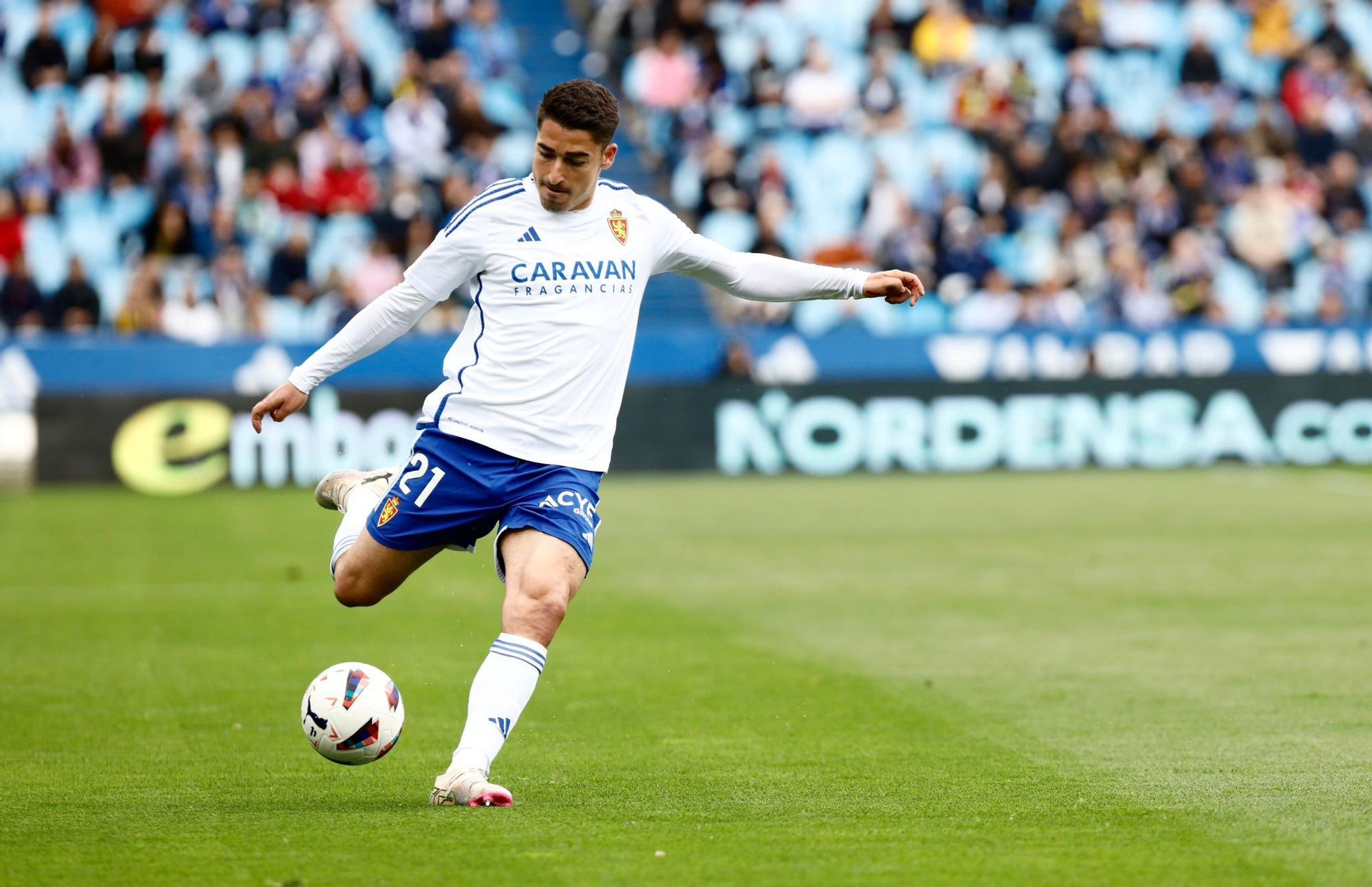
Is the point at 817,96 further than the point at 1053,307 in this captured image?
Yes

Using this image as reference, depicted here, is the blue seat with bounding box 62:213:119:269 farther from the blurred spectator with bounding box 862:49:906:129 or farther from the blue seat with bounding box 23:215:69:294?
the blurred spectator with bounding box 862:49:906:129

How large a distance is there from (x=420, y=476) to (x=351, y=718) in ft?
2.82

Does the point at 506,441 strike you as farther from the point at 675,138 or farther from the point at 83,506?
the point at 675,138

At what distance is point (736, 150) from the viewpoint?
80.8ft

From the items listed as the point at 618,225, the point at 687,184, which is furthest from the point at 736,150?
the point at 618,225

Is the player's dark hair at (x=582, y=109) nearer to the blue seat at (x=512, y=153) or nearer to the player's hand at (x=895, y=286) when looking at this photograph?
the player's hand at (x=895, y=286)

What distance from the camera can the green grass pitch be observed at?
5.39 meters

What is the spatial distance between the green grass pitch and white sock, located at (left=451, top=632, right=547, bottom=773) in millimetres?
222

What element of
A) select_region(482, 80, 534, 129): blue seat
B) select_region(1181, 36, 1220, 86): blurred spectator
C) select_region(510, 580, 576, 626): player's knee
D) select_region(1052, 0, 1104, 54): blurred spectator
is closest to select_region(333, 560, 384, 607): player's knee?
select_region(510, 580, 576, 626): player's knee

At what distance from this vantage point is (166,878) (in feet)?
16.7

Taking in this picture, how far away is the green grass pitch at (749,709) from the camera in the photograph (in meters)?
5.39

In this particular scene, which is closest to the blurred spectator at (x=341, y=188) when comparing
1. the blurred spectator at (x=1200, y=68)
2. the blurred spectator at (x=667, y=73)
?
the blurred spectator at (x=667, y=73)

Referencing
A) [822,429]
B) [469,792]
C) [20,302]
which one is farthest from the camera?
[822,429]

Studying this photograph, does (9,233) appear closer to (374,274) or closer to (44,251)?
(44,251)
